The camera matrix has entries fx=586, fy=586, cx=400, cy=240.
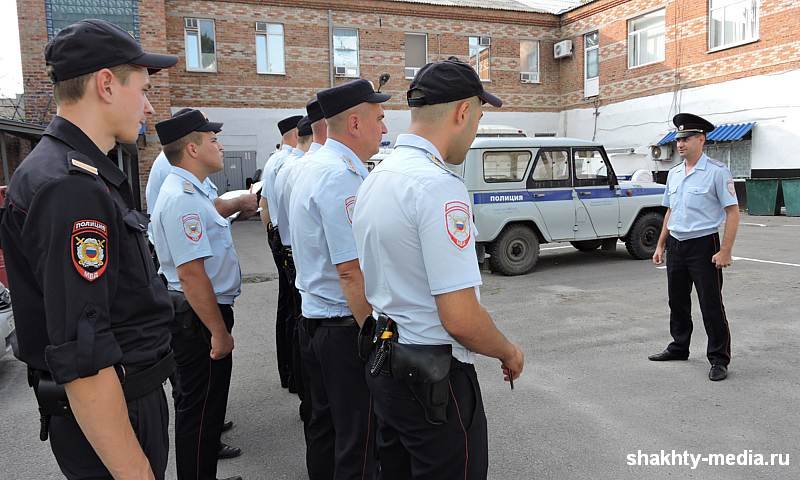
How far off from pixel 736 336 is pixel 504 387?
8.61ft

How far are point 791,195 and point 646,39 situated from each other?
8442 millimetres

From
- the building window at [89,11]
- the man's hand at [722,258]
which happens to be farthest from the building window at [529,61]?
the man's hand at [722,258]

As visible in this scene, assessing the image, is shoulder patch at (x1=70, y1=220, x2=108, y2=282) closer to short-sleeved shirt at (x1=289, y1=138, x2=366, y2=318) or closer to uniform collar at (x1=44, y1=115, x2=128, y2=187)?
uniform collar at (x1=44, y1=115, x2=128, y2=187)

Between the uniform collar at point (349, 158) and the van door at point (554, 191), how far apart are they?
693 cm

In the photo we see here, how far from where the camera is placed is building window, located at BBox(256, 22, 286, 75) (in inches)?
834

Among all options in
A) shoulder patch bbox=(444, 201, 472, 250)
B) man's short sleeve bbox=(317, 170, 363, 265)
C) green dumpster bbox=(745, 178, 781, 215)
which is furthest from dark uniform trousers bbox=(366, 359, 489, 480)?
green dumpster bbox=(745, 178, 781, 215)

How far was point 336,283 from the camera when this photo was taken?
266cm

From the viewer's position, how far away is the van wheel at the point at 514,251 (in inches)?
361

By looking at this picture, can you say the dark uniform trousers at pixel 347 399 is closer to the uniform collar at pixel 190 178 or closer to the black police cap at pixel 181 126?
the uniform collar at pixel 190 178

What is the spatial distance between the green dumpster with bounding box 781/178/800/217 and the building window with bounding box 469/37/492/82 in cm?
1176

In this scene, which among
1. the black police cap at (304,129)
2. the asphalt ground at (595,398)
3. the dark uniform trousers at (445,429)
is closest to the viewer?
the dark uniform trousers at (445,429)

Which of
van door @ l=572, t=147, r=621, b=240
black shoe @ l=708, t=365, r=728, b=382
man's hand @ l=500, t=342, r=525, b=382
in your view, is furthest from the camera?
van door @ l=572, t=147, r=621, b=240

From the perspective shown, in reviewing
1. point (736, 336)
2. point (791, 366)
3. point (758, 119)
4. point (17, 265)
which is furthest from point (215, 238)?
point (758, 119)

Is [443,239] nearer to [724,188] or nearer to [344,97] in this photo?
[344,97]
